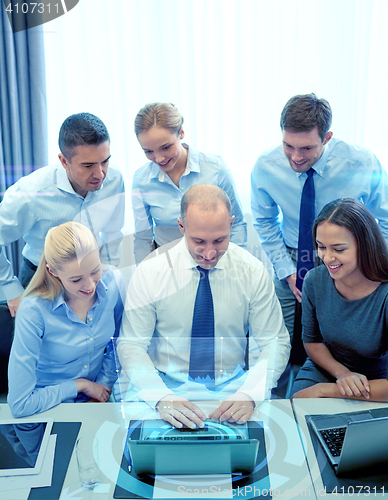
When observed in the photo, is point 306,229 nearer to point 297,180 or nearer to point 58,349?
point 297,180

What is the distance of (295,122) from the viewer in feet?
4.91

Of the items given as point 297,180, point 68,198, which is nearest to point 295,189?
point 297,180

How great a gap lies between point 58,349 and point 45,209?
58 cm

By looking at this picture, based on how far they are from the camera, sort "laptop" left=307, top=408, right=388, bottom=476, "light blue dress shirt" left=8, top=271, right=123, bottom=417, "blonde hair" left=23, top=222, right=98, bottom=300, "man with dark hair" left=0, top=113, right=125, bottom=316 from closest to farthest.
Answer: "laptop" left=307, top=408, right=388, bottom=476 → "light blue dress shirt" left=8, top=271, right=123, bottom=417 → "blonde hair" left=23, top=222, right=98, bottom=300 → "man with dark hair" left=0, top=113, right=125, bottom=316

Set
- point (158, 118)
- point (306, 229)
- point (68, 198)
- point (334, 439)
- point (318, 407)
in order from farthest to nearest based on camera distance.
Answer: point (306, 229)
point (68, 198)
point (158, 118)
point (318, 407)
point (334, 439)

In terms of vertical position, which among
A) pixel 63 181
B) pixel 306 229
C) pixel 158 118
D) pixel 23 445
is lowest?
pixel 23 445

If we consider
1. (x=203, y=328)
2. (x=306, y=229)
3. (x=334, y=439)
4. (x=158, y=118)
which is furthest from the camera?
(x=306, y=229)

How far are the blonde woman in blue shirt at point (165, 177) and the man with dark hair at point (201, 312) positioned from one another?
0.23 m

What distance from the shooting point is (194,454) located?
0.83m

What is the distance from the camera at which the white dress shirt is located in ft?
4.32

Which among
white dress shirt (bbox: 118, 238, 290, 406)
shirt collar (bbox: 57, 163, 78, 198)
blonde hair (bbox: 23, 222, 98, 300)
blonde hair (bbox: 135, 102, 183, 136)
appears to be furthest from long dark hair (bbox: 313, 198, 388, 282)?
shirt collar (bbox: 57, 163, 78, 198)

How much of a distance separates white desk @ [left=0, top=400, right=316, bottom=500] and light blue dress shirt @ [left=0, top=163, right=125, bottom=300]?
2.00ft

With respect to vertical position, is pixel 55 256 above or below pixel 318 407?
above

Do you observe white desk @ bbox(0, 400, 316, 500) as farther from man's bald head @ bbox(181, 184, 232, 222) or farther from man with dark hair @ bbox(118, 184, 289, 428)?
man's bald head @ bbox(181, 184, 232, 222)
